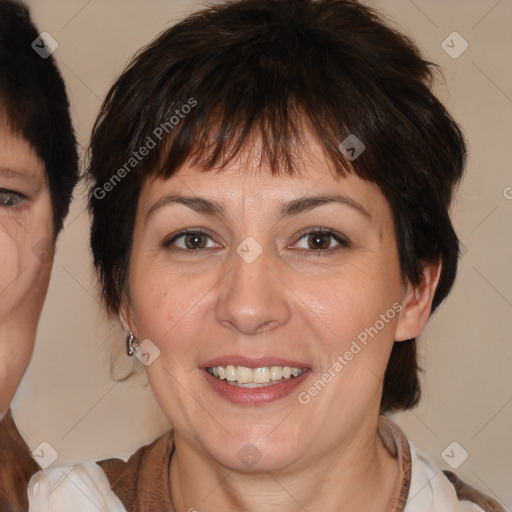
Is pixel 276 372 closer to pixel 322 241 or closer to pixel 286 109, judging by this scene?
pixel 322 241

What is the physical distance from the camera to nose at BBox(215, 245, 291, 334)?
112 centimetres

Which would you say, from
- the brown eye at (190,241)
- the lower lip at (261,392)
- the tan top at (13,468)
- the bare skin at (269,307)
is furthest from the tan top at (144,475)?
the brown eye at (190,241)

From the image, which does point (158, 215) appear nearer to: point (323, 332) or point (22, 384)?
point (323, 332)

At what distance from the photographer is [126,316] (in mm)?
1329

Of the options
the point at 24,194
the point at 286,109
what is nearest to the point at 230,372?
the point at 286,109

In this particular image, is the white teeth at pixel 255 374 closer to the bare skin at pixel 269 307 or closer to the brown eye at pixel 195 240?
the bare skin at pixel 269 307

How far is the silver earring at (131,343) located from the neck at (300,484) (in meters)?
0.15

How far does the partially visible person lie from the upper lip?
0.42 meters

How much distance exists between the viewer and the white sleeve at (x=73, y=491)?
139cm

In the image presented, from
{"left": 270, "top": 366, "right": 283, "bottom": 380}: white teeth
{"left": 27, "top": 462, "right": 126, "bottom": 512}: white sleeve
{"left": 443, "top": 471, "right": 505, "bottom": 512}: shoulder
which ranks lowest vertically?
{"left": 27, "top": 462, "right": 126, "bottom": 512}: white sleeve

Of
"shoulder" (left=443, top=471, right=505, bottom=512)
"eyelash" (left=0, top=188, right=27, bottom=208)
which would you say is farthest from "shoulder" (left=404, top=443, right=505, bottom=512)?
"eyelash" (left=0, top=188, right=27, bottom=208)

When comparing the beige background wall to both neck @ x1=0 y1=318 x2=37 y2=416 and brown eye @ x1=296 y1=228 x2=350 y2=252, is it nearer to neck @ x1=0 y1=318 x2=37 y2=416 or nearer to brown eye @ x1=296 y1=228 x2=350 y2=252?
neck @ x1=0 y1=318 x2=37 y2=416

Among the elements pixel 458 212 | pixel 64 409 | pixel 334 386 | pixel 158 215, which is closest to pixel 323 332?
pixel 334 386

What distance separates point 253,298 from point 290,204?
0.43ft
